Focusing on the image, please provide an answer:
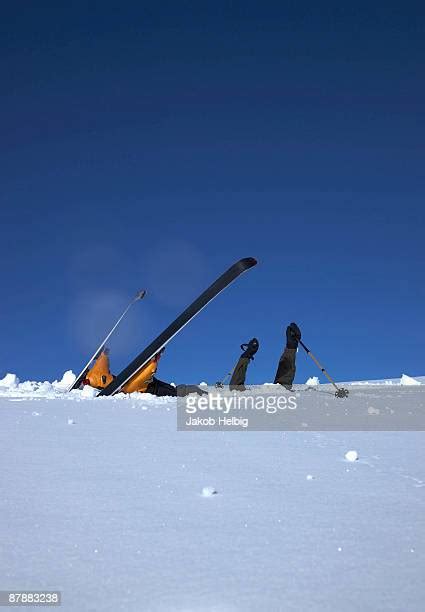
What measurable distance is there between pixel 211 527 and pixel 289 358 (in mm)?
12155

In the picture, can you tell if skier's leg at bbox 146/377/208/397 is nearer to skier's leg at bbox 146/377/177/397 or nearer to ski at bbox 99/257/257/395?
skier's leg at bbox 146/377/177/397

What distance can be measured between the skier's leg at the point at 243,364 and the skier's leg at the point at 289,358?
0.89 m

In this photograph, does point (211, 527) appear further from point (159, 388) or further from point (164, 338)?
point (159, 388)

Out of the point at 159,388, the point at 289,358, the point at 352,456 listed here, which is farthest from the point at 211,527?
the point at 289,358

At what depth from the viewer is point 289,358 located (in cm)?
1451

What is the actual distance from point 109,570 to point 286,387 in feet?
42.0

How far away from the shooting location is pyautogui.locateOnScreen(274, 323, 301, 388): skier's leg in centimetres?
1452

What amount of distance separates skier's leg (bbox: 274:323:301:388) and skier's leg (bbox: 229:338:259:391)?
2.94 feet

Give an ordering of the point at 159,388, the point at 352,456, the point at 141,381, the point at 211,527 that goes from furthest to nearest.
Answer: the point at 159,388 < the point at 141,381 < the point at 352,456 < the point at 211,527

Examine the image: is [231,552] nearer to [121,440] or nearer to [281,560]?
[281,560]

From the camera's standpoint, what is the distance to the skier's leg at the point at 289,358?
14.5 meters

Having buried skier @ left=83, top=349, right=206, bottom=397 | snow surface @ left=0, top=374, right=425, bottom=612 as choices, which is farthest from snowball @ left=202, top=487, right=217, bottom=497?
buried skier @ left=83, top=349, right=206, bottom=397

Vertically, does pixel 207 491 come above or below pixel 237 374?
below

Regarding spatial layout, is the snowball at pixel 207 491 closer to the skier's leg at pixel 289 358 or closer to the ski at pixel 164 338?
the ski at pixel 164 338
